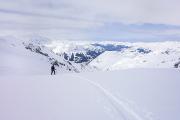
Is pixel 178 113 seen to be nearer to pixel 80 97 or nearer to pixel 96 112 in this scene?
pixel 96 112

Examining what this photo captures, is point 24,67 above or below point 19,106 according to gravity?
below

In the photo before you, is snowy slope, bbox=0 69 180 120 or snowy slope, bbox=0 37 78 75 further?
snowy slope, bbox=0 37 78 75

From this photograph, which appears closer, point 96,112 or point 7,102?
point 96,112

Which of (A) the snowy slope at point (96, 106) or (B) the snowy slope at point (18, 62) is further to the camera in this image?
(B) the snowy slope at point (18, 62)

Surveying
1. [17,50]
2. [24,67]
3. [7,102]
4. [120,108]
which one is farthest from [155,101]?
[17,50]

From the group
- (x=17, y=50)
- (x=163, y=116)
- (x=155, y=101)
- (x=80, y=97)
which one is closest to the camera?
(x=163, y=116)

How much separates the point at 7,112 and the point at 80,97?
4.50 meters

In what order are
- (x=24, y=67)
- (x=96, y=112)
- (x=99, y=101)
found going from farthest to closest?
(x=24, y=67) → (x=99, y=101) → (x=96, y=112)

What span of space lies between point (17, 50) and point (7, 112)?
17502 centimetres

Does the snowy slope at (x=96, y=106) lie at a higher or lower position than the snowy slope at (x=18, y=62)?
higher

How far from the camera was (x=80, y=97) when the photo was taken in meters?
15.8

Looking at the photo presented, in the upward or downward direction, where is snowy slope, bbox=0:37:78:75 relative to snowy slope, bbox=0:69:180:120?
downward

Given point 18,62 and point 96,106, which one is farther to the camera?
point 18,62

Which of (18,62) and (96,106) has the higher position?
(96,106)
